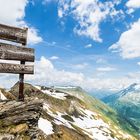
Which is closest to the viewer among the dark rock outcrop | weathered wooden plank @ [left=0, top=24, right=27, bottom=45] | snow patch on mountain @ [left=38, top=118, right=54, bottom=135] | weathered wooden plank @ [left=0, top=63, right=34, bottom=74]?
weathered wooden plank @ [left=0, top=63, right=34, bottom=74]

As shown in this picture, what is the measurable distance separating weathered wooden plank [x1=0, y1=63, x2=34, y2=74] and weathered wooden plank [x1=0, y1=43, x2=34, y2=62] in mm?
451

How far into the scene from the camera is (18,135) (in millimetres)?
22391

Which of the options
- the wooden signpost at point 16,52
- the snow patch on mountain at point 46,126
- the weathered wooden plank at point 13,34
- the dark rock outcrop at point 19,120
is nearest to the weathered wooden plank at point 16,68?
the wooden signpost at point 16,52

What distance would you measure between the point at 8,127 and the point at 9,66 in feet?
14.0

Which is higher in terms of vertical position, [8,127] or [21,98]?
[21,98]

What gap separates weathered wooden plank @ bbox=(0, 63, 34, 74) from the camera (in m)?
20.7

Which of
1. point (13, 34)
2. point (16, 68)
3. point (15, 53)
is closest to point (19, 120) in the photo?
point (16, 68)

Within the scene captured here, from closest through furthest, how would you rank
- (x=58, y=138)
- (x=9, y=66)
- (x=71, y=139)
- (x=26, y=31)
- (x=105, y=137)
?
(x=9, y=66) → (x=26, y=31) → (x=58, y=138) → (x=71, y=139) → (x=105, y=137)

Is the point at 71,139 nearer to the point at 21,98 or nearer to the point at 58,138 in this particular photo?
the point at 58,138

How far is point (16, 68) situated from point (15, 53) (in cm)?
98

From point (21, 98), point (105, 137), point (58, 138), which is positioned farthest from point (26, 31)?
→ point (105, 137)

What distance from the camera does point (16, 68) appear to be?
21.7m

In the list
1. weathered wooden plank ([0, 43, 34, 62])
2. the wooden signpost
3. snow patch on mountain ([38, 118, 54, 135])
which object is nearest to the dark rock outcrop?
the wooden signpost

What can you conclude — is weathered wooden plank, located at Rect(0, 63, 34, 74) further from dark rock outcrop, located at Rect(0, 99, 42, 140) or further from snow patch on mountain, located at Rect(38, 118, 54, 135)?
snow patch on mountain, located at Rect(38, 118, 54, 135)
